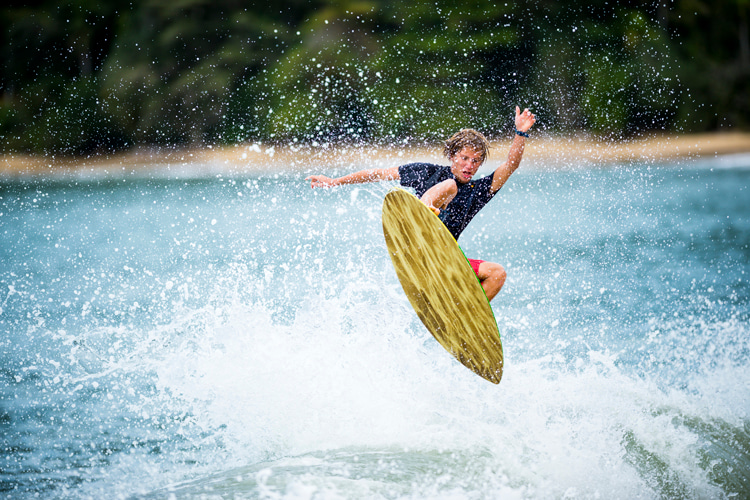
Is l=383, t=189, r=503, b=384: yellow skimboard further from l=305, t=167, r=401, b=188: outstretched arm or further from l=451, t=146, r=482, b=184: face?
l=451, t=146, r=482, b=184: face

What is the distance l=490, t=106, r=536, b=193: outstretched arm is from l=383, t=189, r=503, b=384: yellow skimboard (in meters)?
0.58

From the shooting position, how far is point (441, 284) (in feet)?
17.4

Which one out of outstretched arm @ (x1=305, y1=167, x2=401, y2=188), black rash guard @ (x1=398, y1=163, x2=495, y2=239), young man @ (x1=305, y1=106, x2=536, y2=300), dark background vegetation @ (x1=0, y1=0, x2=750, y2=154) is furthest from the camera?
dark background vegetation @ (x1=0, y1=0, x2=750, y2=154)

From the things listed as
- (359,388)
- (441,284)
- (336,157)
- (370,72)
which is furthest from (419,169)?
(370,72)

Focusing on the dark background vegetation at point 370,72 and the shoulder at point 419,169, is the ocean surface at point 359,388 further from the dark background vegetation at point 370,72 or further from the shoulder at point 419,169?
the dark background vegetation at point 370,72

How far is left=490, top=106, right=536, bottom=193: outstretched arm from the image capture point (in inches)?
194

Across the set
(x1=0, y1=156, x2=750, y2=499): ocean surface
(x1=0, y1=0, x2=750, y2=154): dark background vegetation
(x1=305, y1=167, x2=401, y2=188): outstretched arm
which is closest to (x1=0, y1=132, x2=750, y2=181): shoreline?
(x1=0, y1=0, x2=750, y2=154): dark background vegetation

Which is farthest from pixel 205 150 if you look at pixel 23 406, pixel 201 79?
pixel 23 406

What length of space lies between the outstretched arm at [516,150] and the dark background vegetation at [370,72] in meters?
24.5

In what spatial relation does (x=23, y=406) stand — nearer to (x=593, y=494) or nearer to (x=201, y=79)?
(x=593, y=494)

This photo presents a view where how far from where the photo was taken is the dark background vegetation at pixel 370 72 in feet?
101

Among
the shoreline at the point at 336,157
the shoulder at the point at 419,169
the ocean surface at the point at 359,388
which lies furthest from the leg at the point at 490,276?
the shoreline at the point at 336,157

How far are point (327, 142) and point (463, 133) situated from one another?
27.3m

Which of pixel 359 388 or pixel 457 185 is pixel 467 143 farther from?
pixel 359 388
